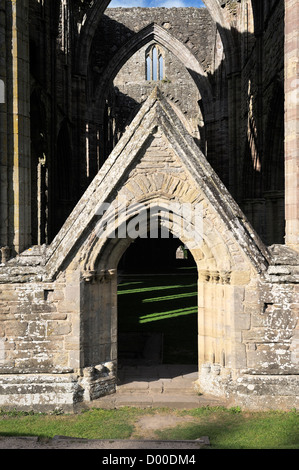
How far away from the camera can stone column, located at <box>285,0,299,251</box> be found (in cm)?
607

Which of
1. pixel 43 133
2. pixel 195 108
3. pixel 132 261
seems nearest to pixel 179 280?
pixel 132 261

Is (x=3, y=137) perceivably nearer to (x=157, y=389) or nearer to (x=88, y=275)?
(x=88, y=275)

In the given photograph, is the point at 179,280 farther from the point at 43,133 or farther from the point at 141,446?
the point at 141,446

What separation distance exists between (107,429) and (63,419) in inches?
28.0

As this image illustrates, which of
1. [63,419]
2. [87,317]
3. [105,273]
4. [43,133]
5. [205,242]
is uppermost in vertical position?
[43,133]

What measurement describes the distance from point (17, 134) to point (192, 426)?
4.86 m

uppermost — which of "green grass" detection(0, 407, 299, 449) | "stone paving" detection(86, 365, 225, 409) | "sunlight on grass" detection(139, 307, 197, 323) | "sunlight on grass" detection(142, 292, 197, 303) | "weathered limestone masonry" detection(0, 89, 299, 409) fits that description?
"weathered limestone masonry" detection(0, 89, 299, 409)

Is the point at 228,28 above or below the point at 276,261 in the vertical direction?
above

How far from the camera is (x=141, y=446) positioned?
4301mm

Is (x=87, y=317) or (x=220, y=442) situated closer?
(x=220, y=442)

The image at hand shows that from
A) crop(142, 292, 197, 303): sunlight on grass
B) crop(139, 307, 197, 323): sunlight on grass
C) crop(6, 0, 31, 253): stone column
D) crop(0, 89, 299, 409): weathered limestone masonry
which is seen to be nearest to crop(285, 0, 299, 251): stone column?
crop(0, 89, 299, 409): weathered limestone masonry

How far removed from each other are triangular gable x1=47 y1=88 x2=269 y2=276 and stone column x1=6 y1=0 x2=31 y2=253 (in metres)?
0.85

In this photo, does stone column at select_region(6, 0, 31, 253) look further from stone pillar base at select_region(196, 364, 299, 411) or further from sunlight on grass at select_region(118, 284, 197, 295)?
sunlight on grass at select_region(118, 284, 197, 295)
